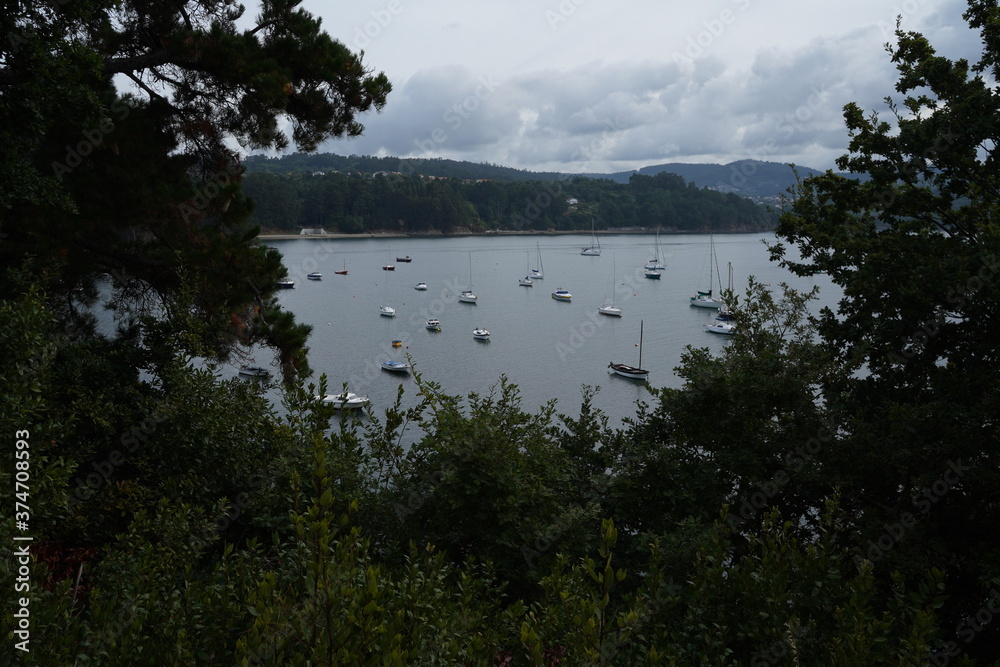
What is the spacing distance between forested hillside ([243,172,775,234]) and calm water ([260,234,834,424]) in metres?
5.69

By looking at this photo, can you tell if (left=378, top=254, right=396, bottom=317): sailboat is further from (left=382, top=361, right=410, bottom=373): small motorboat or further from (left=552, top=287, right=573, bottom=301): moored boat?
(left=552, top=287, right=573, bottom=301): moored boat

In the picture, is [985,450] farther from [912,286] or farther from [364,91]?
[364,91]

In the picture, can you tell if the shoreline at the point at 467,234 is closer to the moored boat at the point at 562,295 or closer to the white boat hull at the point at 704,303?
the moored boat at the point at 562,295

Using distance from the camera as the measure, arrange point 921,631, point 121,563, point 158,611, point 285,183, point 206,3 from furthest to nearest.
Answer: point 285,183 < point 206,3 < point 121,563 < point 158,611 < point 921,631

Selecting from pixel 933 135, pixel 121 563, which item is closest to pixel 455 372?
pixel 933 135

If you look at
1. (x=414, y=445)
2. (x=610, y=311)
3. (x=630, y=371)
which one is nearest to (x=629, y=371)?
(x=630, y=371)

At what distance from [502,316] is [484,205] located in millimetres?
82828

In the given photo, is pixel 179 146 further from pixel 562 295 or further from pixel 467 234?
pixel 467 234

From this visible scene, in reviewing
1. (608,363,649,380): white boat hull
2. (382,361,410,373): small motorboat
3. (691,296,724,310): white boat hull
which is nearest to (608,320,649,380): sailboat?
(608,363,649,380): white boat hull

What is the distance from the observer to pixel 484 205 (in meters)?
143

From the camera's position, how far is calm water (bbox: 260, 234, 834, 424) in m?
41.2

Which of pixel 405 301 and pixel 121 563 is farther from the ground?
pixel 121 563

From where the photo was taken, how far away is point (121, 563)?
4.48m

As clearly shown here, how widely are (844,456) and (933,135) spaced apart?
491 centimetres
